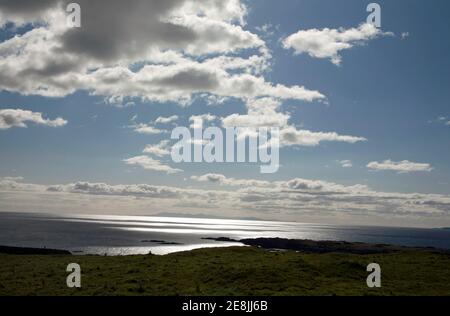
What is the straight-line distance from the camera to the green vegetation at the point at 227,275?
107 feet

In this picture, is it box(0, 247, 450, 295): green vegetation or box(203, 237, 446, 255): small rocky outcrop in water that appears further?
box(203, 237, 446, 255): small rocky outcrop in water

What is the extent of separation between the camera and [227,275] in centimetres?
3688

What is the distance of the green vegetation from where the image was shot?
32.5 meters

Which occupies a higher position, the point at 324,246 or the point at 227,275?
the point at 227,275

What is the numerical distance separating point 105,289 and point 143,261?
523 inches

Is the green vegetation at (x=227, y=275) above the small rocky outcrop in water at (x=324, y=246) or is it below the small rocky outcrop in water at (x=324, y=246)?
above

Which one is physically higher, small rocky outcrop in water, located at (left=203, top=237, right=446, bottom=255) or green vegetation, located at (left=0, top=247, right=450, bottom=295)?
green vegetation, located at (left=0, top=247, right=450, bottom=295)

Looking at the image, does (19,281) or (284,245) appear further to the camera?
(284,245)

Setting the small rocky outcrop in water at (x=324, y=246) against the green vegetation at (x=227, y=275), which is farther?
the small rocky outcrop in water at (x=324, y=246)

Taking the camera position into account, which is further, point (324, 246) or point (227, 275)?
point (324, 246)
